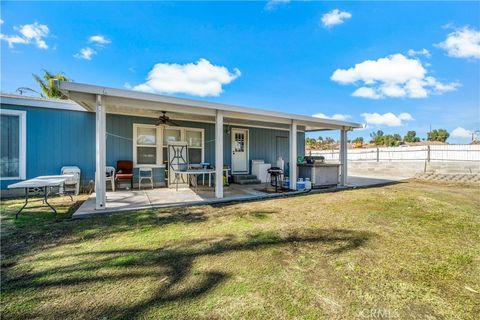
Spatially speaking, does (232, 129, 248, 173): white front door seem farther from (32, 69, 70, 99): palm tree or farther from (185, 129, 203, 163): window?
(32, 69, 70, 99): palm tree

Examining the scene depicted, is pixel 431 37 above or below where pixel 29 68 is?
above

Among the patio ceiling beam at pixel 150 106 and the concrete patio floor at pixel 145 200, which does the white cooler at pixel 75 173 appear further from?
the patio ceiling beam at pixel 150 106

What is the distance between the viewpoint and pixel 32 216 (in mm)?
4148

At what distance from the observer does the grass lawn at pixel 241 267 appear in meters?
1.70

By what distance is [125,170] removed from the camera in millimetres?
7020

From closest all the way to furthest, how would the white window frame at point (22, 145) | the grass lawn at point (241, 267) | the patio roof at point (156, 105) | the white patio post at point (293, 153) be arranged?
the grass lawn at point (241, 267)
the patio roof at point (156, 105)
the white window frame at point (22, 145)
the white patio post at point (293, 153)

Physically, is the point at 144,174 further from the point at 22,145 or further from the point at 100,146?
the point at 100,146

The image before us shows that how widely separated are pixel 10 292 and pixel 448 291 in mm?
3724

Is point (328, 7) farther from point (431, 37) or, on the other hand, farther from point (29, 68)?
point (29, 68)

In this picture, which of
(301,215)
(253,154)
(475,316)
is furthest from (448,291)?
(253,154)

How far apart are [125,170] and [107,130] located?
4.37ft

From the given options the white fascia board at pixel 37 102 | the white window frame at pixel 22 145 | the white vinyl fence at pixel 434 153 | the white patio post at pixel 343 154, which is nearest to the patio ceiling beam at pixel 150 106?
the white fascia board at pixel 37 102

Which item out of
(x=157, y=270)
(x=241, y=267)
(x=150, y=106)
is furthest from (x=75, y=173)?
(x=241, y=267)

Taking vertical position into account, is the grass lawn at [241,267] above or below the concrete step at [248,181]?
below
